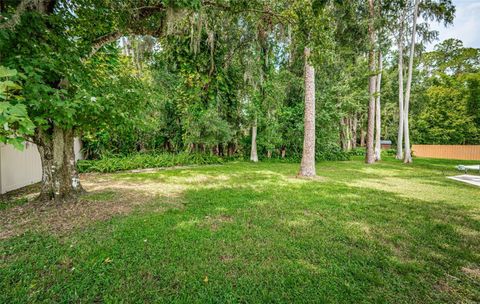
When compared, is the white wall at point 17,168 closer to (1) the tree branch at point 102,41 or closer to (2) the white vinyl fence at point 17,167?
(2) the white vinyl fence at point 17,167

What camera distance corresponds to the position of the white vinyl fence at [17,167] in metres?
4.76

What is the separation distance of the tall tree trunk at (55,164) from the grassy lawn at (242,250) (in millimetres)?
331

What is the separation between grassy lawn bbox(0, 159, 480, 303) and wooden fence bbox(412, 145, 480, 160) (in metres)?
17.6

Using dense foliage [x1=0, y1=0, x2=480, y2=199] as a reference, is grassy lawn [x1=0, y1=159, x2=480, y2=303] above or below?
below

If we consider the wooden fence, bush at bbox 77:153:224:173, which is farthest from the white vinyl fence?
the wooden fence

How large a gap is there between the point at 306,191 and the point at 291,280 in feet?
11.0

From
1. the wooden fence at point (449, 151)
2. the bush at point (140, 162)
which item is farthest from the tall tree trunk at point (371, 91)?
the wooden fence at point (449, 151)

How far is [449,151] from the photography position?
17.0 m

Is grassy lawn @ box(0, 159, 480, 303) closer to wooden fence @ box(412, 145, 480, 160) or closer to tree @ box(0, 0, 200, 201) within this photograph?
tree @ box(0, 0, 200, 201)

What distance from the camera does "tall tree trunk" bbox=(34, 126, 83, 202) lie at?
3.68 m

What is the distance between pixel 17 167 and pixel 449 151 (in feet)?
85.1

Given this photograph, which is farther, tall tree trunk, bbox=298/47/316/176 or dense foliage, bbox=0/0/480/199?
tall tree trunk, bbox=298/47/316/176

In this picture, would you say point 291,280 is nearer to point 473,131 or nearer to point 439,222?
point 439,222

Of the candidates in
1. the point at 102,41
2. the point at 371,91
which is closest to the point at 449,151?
the point at 371,91
